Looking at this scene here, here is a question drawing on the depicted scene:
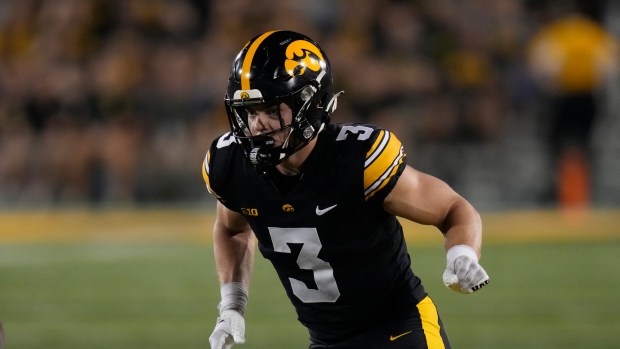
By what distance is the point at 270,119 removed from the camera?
338cm

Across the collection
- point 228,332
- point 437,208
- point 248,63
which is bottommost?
point 228,332

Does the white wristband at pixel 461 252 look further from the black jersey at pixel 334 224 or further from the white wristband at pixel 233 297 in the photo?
the white wristband at pixel 233 297

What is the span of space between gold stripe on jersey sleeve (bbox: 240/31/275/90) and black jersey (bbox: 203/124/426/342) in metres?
0.27

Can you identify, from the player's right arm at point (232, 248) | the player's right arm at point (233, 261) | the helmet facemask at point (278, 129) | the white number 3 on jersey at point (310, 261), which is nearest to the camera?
the helmet facemask at point (278, 129)

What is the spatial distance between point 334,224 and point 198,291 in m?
4.59

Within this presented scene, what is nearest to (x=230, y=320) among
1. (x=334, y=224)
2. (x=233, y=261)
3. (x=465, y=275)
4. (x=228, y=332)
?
(x=228, y=332)

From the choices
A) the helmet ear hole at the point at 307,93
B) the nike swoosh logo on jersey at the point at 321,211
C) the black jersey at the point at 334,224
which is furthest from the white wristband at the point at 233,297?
the helmet ear hole at the point at 307,93

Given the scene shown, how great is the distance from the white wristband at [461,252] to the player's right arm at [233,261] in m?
0.74

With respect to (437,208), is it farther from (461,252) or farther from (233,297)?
(233,297)

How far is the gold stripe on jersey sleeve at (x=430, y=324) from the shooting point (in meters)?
3.51

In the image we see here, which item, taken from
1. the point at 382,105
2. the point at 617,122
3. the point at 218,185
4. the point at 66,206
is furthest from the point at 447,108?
the point at 218,185

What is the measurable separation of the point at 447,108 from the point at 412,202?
8.18 m

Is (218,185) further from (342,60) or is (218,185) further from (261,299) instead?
(342,60)

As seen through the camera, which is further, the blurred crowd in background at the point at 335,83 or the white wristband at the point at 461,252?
the blurred crowd in background at the point at 335,83
